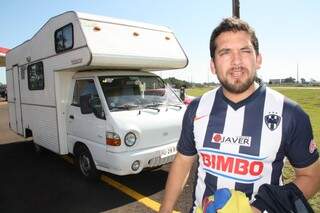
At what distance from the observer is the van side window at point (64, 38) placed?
693 centimetres

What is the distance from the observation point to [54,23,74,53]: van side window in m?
6.93

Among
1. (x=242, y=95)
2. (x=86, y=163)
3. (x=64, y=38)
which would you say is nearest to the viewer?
(x=242, y=95)

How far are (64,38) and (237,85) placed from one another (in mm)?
5689

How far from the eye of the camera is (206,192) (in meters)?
2.32

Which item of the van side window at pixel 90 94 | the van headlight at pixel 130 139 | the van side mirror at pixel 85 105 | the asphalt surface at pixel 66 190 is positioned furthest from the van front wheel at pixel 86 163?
the van headlight at pixel 130 139

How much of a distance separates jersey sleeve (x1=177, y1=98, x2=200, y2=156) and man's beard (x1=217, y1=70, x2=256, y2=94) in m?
0.32

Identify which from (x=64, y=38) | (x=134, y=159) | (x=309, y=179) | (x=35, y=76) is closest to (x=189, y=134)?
(x=309, y=179)

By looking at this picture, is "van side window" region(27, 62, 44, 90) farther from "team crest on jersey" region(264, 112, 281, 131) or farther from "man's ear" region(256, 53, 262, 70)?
"team crest on jersey" region(264, 112, 281, 131)

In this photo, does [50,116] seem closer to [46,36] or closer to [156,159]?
[46,36]

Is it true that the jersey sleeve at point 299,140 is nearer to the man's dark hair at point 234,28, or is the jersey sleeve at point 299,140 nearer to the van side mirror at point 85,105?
the man's dark hair at point 234,28

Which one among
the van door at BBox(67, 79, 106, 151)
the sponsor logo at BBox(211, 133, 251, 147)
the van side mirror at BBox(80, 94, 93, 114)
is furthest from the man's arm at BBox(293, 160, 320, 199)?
the van side mirror at BBox(80, 94, 93, 114)

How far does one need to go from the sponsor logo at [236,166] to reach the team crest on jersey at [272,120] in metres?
0.20

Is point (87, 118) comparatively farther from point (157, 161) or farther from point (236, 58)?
point (236, 58)

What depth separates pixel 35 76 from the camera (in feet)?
29.6
